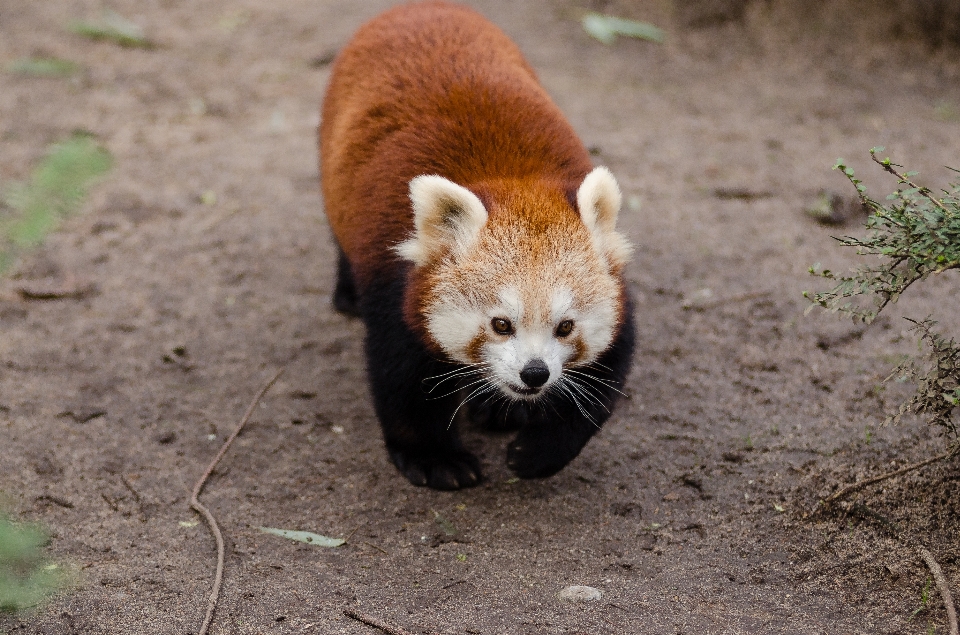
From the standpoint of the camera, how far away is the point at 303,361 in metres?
5.57

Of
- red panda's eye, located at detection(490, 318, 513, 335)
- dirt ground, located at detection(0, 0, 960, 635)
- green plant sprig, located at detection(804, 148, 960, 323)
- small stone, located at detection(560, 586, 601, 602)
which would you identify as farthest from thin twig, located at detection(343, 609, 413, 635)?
green plant sprig, located at detection(804, 148, 960, 323)

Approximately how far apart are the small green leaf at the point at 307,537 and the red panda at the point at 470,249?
56cm

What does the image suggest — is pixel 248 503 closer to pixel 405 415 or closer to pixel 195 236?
pixel 405 415

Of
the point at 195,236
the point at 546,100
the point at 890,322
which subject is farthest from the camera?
the point at 195,236

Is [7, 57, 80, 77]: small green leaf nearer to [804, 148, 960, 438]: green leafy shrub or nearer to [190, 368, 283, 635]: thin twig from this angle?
[190, 368, 283, 635]: thin twig

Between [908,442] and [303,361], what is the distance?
3.31 meters

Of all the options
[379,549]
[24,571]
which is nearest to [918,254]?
[379,549]

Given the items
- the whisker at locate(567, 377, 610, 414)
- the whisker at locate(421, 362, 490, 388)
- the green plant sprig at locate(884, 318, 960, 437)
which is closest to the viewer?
the green plant sprig at locate(884, 318, 960, 437)

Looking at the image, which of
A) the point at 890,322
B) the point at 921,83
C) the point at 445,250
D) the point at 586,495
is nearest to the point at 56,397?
the point at 445,250

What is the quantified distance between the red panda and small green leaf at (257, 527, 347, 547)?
56 cm

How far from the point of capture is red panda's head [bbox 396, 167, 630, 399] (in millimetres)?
3717

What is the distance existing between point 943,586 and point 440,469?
7.29ft

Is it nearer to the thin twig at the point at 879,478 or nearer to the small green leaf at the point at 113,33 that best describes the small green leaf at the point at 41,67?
the small green leaf at the point at 113,33

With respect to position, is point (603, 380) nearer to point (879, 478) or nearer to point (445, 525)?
point (445, 525)
